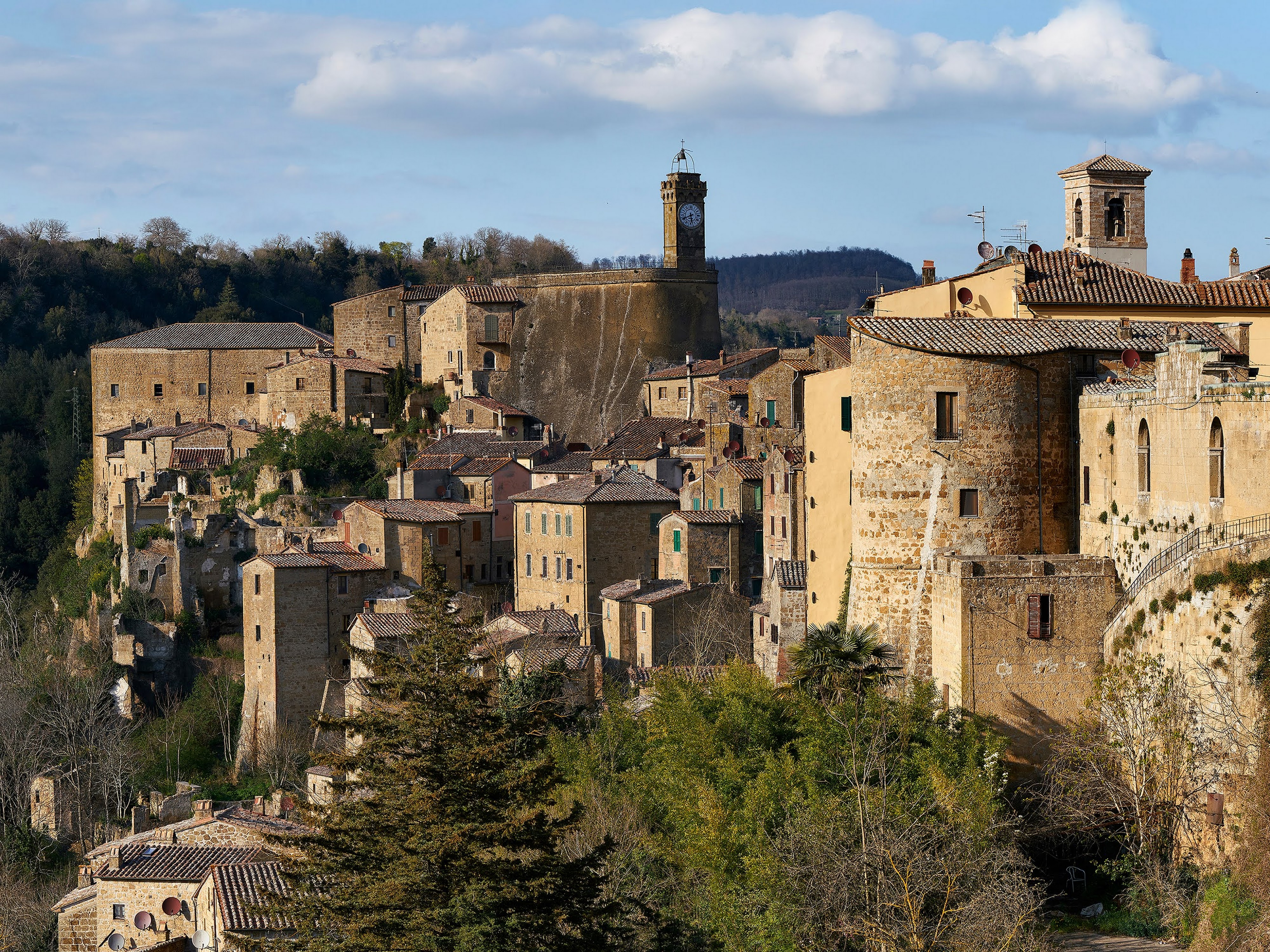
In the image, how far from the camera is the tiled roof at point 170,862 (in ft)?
110

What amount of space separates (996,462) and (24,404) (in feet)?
229

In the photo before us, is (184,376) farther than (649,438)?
Yes

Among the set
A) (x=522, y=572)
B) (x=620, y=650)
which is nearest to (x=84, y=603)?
(x=522, y=572)

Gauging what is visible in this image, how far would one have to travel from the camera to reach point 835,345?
170 ft

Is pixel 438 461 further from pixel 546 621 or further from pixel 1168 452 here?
pixel 1168 452

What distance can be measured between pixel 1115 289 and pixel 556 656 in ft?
55.0

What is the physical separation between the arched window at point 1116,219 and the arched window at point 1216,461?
15.1 meters

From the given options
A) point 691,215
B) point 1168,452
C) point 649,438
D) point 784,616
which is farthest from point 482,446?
point 1168,452

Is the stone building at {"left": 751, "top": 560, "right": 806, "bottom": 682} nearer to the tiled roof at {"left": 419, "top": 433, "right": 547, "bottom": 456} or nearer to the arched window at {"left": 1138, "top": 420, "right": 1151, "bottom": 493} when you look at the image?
the arched window at {"left": 1138, "top": 420, "right": 1151, "bottom": 493}

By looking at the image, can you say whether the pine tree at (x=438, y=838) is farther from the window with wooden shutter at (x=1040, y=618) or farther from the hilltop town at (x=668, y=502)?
the window with wooden shutter at (x=1040, y=618)

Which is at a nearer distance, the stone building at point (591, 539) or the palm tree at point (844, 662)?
the palm tree at point (844, 662)

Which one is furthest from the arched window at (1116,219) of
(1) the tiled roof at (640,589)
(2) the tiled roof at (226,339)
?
(2) the tiled roof at (226,339)

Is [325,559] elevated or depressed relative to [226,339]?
depressed

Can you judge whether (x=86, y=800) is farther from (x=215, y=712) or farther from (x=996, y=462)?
(x=996, y=462)
